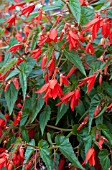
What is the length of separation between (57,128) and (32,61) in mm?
231

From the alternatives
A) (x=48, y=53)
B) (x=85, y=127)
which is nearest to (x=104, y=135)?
(x=85, y=127)

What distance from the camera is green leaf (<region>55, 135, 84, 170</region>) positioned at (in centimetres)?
101

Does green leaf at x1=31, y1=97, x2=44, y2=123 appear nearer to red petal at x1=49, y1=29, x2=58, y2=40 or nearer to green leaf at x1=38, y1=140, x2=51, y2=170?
green leaf at x1=38, y1=140, x2=51, y2=170

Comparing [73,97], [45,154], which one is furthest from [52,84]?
[45,154]

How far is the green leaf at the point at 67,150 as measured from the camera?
1.01 m

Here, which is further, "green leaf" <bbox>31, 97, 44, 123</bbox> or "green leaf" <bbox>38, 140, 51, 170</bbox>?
"green leaf" <bbox>31, 97, 44, 123</bbox>

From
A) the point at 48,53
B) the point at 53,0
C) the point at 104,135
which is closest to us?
the point at 48,53

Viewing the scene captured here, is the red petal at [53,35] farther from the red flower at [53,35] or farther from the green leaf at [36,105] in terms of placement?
the green leaf at [36,105]

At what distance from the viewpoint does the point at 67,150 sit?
104 centimetres

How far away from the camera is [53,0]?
4.06ft

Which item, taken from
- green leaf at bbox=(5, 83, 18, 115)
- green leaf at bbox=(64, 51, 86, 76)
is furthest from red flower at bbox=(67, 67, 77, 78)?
green leaf at bbox=(5, 83, 18, 115)

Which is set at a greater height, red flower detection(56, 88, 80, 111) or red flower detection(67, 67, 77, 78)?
red flower detection(67, 67, 77, 78)

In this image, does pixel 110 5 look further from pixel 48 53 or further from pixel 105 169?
pixel 105 169

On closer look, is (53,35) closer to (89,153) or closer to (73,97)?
(73,97)
